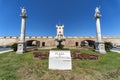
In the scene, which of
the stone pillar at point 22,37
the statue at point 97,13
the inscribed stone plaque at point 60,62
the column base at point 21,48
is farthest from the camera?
the statue at point 97,13

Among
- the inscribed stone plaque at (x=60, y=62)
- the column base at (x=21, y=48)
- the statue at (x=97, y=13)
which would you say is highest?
the statue at (x=97, y=13)

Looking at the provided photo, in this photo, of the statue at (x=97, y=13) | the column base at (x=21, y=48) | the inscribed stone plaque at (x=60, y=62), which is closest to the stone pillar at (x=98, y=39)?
the statue at (x=97, y=13)

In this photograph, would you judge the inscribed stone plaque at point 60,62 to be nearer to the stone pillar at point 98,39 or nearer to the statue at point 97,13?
the stone pillar at point 98,39

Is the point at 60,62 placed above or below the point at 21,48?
below

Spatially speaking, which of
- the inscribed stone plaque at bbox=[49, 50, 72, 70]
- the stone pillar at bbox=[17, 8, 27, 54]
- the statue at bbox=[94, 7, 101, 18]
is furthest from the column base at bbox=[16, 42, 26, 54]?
the statue at bbox=[94, 7, 101, 18]

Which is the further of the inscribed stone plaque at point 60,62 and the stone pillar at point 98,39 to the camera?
the stone pillar at point 98,39

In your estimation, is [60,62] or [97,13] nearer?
[60,62]

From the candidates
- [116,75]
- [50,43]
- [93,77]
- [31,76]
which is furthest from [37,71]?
[50,43]

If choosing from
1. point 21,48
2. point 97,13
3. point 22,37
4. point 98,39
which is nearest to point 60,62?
point 21,48

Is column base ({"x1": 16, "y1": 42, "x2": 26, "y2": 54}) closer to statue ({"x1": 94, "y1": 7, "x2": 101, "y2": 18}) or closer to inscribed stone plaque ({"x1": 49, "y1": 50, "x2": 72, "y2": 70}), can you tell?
inscribed stone plaque ({"x1": 49, "y1": 50, "x2": 72, "y2": 70})

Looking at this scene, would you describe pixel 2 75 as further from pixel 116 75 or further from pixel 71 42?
pixel 71 42

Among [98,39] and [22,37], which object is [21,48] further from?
[98,39]

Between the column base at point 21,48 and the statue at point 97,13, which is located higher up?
the statue at point 97,13

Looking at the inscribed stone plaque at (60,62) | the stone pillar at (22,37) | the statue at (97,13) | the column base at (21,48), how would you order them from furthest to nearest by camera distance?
1. the statue at (97,13)
2. the stone pillar at (22,37)
3. the column base at (21,48)
4. the inscribed stone plaque at (60,62)
